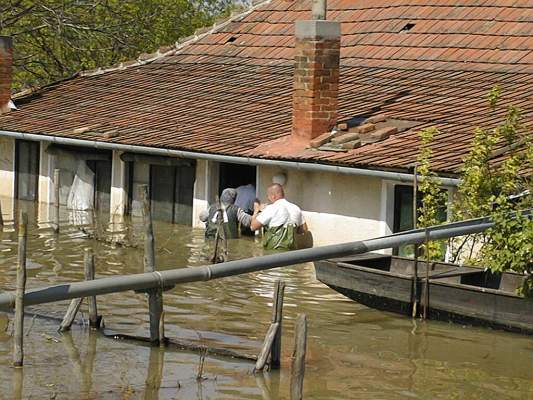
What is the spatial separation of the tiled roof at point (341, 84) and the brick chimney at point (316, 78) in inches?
26.0

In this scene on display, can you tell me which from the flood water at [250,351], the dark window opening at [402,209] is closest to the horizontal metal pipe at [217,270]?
the flood water at [250,351]

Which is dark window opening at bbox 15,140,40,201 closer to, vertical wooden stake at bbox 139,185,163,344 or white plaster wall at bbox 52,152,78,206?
white plaster wall at bbox 52,152,78,206

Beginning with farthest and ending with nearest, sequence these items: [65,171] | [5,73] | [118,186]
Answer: [5,73], [65,171], [118,186]

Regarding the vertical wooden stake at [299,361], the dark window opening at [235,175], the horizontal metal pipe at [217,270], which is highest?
the dark window opening at [235,175]

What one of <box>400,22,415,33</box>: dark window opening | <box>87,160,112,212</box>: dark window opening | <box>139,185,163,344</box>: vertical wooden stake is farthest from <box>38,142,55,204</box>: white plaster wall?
<box>139,185,163,344</box>: vertical wooden stake

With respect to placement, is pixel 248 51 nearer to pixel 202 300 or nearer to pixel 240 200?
pixel 240 200

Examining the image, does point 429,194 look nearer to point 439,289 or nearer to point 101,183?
point 439,289

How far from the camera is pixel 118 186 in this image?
2538 centimetres

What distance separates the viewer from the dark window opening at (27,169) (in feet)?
89.4

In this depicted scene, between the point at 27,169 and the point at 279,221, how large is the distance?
8.46 metres

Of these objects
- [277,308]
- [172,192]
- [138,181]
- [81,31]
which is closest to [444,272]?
[277,308]

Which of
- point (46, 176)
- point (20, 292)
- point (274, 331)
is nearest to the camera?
point (20, 292)

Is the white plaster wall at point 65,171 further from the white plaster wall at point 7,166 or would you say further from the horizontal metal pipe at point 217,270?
the horizontal metal pipe at point 217,270

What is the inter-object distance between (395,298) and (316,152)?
5.42 metres
